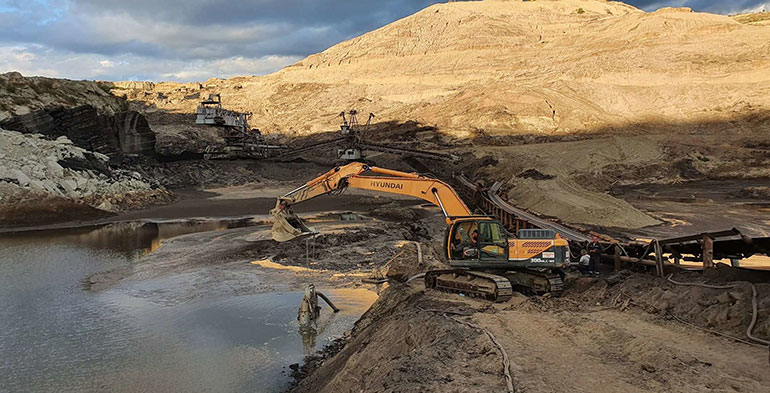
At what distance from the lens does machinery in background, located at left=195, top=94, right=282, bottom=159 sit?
50.6 meters

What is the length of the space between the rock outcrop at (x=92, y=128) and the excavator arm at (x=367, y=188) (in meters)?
22.1

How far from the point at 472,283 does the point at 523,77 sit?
185 ft

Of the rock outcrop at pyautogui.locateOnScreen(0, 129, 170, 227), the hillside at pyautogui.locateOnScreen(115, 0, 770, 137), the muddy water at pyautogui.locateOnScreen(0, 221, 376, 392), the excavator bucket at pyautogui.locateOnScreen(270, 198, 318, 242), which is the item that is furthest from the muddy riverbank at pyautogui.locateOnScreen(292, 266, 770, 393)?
the hillside at pyautogui.locateOnScreen(115, 0, 770, 137)

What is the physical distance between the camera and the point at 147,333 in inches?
502

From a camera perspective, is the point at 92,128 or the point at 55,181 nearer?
the point at 55,181

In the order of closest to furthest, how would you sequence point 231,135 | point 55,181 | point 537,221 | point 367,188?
point 367,188 → point 537,221 → point 55,181 → point 231,135

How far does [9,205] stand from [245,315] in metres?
23.0

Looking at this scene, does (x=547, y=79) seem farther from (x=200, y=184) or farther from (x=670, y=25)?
(x=200, y=184)

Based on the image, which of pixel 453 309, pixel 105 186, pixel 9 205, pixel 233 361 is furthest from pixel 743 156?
pixel 9 205

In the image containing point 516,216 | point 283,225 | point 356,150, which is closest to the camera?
point 516,216

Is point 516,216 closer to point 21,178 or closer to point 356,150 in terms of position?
point 356,150

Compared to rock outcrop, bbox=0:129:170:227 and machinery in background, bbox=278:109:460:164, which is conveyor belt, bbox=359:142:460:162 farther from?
rock outcrop, bbox=0:129:170:227

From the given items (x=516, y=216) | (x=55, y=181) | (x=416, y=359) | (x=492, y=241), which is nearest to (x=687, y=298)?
(x=492, y=241)

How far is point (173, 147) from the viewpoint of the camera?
55.3m
